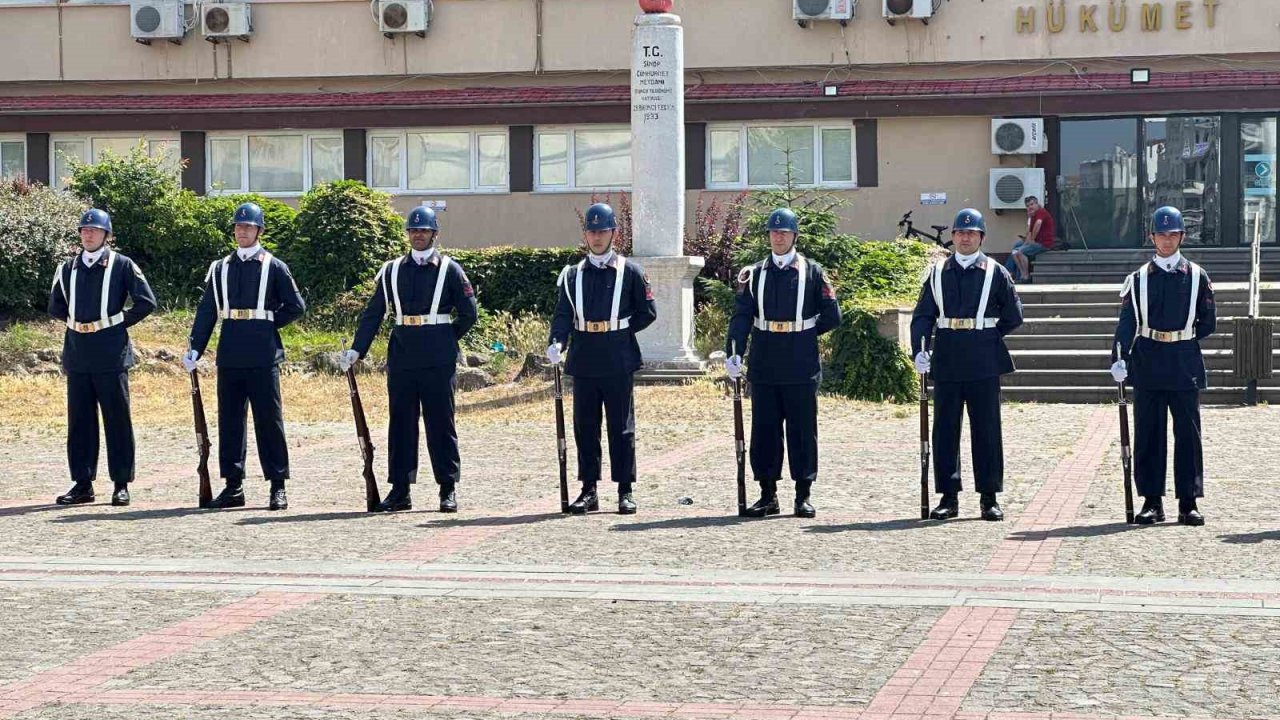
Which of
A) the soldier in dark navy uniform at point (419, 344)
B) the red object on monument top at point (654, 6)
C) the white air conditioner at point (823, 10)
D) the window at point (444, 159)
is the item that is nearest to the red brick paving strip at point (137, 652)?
the soldier in dark navy uniform at point (419, 344)

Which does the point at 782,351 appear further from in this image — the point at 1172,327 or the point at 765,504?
the point at 1172,327

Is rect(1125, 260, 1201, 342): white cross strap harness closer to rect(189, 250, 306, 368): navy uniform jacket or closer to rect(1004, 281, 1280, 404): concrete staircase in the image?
rect(189, 250, 306, 368): navy uniform jacket

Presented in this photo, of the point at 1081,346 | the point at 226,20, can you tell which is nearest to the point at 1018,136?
the point at 1081,346

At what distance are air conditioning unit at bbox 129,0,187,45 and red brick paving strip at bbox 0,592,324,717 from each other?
80.9ft

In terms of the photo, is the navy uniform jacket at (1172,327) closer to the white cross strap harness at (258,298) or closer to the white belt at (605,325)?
the white belt at (605,325)

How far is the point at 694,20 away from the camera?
3189cm

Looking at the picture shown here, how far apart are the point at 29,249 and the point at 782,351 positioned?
607 inches

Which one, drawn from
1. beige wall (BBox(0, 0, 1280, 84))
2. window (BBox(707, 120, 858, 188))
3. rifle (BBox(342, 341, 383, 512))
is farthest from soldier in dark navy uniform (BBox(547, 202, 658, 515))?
beige wall (BBox(0, 0, 1280, 84))

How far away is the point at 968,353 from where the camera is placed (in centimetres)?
1216

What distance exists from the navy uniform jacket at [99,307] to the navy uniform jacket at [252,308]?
0.51 m

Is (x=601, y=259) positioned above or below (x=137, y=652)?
above

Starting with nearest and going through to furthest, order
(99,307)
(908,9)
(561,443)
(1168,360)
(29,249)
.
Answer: (1168,360)
(561,443)
(99,307)
(29,249)
(908,9)

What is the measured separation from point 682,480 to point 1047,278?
16059 millimetres

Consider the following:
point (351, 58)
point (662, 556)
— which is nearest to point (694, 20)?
point (351, 58)
